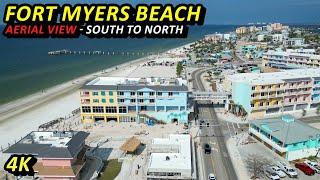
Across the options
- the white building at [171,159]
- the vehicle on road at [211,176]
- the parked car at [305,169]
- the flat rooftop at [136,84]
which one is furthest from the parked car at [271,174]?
the flat rooftop at [136,84]

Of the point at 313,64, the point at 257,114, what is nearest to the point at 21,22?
the point at 257,114

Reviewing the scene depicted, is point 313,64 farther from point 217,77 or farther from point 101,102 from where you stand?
point 101,102

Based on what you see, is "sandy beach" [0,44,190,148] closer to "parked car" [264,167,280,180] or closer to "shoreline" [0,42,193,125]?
"shoreline" [0,42,193,125]

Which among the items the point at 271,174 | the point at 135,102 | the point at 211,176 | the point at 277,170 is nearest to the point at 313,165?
the point at 277,170

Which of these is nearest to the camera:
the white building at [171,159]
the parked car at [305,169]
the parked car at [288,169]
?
the white building at [171,159]

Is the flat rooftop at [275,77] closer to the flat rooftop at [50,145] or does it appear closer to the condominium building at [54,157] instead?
the flat rooftop at [50,145]

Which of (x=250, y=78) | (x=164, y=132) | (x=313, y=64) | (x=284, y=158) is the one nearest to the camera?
(x=284, y=158)
